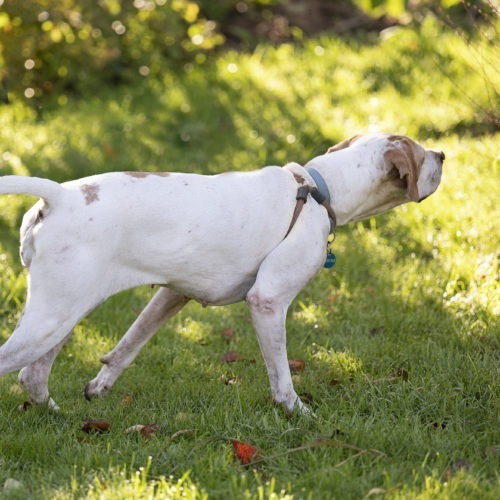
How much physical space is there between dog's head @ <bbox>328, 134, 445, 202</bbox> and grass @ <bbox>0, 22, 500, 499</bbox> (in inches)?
23.6

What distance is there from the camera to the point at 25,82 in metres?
9.62

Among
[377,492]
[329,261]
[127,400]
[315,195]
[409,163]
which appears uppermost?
[409,163]

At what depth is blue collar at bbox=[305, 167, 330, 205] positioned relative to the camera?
4137mm

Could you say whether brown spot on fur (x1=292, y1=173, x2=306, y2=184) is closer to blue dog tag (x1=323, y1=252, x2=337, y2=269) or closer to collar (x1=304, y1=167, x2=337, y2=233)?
collar (x1=304, y1=167, x2=337, y2=233)

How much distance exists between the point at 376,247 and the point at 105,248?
278cm

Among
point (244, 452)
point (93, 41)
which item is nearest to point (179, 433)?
point (244, 452)

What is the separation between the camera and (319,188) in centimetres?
417

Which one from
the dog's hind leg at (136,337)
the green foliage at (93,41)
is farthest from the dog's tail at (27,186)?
the green foliage at (93,41)

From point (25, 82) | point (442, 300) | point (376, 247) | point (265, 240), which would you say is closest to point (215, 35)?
point (25, 82)

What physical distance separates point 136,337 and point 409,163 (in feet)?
5.24

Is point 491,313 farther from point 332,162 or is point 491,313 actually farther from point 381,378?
point 332,162

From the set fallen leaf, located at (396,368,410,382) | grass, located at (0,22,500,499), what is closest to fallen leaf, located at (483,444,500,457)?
grass, located at (0,22,500,499)

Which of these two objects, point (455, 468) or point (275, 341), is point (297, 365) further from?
point (455, 468)

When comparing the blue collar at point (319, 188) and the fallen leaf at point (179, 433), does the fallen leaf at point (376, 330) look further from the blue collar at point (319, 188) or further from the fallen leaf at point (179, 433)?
the fallen leaf at point (179, 433)
